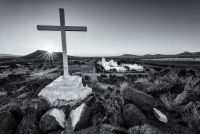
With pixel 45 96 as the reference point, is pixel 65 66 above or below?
above

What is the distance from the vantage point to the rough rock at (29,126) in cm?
197

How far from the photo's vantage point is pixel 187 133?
1803 mm

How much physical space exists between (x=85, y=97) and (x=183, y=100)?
11.1ft

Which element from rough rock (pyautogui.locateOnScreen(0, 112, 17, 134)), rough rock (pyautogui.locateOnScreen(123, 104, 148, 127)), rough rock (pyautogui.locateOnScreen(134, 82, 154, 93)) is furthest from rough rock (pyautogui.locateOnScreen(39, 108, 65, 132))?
rough rock (pyautogui.locateOnScreen(134, 82, 154, 93))

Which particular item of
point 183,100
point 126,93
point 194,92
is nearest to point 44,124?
point 126,93

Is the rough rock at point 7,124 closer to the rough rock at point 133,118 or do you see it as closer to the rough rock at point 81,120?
the rough rock at point 81,120

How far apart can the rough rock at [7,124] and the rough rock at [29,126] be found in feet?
0.71

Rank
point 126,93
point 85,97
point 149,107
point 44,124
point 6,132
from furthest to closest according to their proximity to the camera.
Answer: point 85,97, point 126,93, point 149,107, point 44,124, point 6,132

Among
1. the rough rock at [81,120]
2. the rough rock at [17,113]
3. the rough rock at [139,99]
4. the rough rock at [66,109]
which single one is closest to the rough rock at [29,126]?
the rough rock at [17,113]

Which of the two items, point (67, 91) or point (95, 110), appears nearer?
point (95, 110)

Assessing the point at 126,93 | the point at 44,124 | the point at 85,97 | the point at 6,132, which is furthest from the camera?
the point at 85,97

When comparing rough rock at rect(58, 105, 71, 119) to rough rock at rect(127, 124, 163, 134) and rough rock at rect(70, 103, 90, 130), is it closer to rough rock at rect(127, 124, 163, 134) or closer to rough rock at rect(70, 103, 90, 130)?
rough rock at rect(70, 103, 90, 130)

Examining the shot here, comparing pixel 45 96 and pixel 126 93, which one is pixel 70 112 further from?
pixel 126 93

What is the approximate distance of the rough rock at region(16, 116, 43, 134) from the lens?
6.46ft
